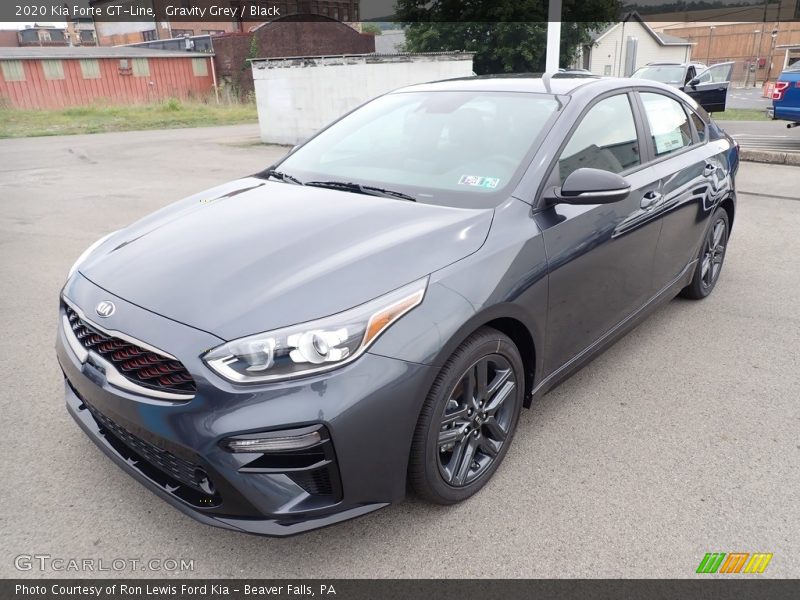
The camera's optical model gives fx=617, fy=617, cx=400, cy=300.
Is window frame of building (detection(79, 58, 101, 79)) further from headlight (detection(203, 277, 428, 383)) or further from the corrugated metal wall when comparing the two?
headlight (detection(203, 277, 428, 383))

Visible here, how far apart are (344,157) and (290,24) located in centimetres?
4168

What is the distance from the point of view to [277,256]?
7.64 ft

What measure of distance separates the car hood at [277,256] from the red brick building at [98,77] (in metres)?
32.1

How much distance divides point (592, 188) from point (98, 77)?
36.7 metres

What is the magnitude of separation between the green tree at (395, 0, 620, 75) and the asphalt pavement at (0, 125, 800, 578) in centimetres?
2879

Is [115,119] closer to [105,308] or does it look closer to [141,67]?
[141,67]

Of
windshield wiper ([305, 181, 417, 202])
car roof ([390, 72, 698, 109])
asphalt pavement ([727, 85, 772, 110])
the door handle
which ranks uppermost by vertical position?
car roof ([390, 72, 698, 109])

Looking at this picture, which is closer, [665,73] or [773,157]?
[773,157]

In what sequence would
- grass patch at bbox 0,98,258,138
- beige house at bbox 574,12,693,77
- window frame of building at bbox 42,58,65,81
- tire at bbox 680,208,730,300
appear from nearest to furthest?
tire at bbox 680,208,730,300
grass patch at bbox 0,98,258,138
window frame of building at bbox 42,58,65,81
beige house at bbox 574,12,693,77

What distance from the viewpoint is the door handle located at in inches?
129

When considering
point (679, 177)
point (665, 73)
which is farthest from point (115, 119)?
point (679, 177)

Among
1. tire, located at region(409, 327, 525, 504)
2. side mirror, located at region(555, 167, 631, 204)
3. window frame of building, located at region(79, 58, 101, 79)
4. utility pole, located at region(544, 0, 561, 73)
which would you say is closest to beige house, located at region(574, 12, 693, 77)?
window frame of building, located at region(79, 58, 101, 79)

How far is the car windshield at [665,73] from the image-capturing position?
1491cm

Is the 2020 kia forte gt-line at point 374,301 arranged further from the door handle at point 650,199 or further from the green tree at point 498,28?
the green tree at point 498,28
